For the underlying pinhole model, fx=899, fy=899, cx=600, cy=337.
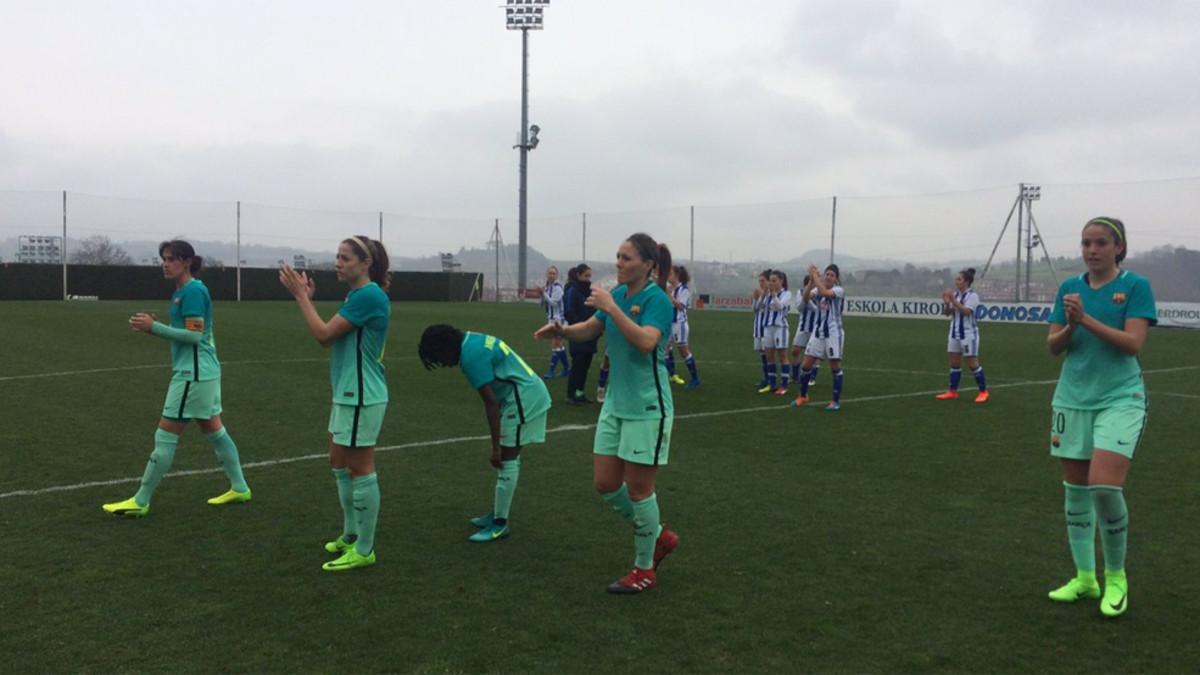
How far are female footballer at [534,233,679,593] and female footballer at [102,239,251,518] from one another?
3077 mm

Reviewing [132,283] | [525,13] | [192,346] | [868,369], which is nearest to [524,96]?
[525,13]

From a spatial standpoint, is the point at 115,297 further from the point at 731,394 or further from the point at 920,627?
the point at 920,627

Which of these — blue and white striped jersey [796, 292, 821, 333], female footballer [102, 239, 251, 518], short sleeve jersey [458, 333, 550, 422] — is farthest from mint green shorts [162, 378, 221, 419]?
blue and white striped jersey [796, 292, 821, 333]

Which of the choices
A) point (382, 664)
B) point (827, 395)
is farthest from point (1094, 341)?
point (827, 395)

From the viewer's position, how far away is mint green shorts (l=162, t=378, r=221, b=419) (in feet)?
20.7

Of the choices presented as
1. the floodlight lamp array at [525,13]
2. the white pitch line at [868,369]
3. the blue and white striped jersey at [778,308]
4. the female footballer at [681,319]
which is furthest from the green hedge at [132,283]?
the blue and white striped jersey at [778,308]

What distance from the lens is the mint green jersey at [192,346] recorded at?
20.5 feet

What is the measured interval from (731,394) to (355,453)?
873 cm

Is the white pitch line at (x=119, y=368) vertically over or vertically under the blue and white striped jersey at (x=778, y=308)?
under

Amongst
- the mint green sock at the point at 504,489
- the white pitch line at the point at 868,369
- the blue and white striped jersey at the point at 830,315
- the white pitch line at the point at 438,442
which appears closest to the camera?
the mint green sock at the point at 504,489

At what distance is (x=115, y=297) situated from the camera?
1623 inches

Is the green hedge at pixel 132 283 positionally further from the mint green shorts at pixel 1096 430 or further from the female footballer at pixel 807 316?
the mint green shorts at pixel 1096 430

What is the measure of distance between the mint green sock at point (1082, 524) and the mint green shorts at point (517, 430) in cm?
313

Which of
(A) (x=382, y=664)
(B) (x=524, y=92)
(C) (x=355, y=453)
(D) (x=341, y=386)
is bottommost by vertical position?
(A) (x=382, y=664)
